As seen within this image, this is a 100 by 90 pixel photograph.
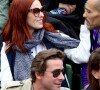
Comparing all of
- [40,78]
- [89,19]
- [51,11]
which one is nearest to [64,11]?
[51,11]

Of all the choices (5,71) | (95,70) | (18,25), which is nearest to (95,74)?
(95,70)

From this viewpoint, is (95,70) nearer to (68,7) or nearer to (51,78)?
(51,78)

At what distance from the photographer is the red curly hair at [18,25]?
436 centimetres

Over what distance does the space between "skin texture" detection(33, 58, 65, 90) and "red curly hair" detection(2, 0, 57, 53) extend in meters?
0.77

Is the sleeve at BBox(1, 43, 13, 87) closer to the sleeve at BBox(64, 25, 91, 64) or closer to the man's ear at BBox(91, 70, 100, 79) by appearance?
the sleeve at BBox(64, 25, 91, 64)

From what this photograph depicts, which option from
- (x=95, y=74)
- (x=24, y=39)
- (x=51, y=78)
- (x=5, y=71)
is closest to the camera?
(x=95, y=74)

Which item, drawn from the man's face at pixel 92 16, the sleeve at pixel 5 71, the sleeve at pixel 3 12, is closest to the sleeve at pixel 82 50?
the man's face at pixel 92 16

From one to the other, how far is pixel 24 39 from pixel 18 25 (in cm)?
21

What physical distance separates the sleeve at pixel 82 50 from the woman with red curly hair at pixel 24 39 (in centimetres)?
9

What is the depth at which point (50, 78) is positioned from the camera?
11.8 feet

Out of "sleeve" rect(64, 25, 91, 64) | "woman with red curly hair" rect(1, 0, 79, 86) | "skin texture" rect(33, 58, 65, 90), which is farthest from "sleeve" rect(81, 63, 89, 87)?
"skin texture" rect(33, 58, 65, 90)

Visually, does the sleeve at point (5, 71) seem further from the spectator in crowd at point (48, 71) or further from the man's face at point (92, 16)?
the man's face at point (92, 16)

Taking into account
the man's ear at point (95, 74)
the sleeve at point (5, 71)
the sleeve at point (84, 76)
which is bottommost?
the sleeve at point (84, 76)

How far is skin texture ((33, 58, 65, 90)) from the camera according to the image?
362 cm
